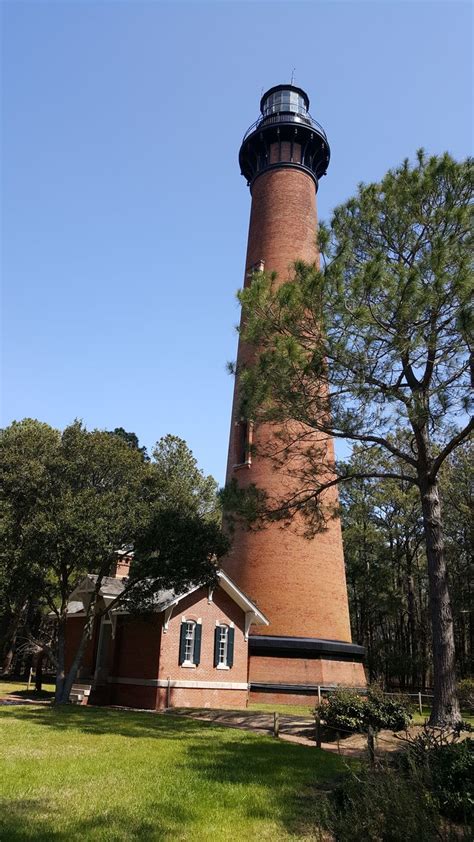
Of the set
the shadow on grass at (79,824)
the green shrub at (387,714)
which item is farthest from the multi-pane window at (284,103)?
the shadow on grass at (79,824)

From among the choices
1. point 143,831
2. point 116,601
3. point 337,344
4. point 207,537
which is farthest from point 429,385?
point 116,601

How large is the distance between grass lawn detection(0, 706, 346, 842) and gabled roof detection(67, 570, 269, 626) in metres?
5.61

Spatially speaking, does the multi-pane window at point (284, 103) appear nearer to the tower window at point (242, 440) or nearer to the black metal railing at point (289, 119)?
the black metal railing at point (289, 119)

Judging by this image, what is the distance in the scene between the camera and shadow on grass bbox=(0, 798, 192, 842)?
5.91m

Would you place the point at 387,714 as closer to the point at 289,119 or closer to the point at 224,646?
the point at 224,646

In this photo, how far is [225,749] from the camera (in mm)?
11422

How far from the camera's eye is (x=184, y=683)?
19125mm

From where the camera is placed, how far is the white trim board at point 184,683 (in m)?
18.6

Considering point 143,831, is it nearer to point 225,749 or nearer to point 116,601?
point 225,749

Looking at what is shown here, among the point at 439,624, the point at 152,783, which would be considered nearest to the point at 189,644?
the point at 439,624

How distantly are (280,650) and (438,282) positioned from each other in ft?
46.3

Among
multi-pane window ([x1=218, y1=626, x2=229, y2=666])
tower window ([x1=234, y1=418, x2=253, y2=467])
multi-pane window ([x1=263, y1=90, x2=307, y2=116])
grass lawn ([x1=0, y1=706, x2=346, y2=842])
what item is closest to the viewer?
grass lawn ([x1=0, y1=706, x2=346, y2=842])

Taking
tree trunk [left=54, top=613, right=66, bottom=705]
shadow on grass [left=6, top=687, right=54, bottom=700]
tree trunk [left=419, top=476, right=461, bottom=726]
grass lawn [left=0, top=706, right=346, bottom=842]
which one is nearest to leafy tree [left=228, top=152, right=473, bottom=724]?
tree trunk [left=419, top=476, right=461, bottom=726]

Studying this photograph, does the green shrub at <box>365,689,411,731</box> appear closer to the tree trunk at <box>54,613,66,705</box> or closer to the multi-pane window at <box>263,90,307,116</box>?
the tree trunk at <box>54,613,66,705</box>
